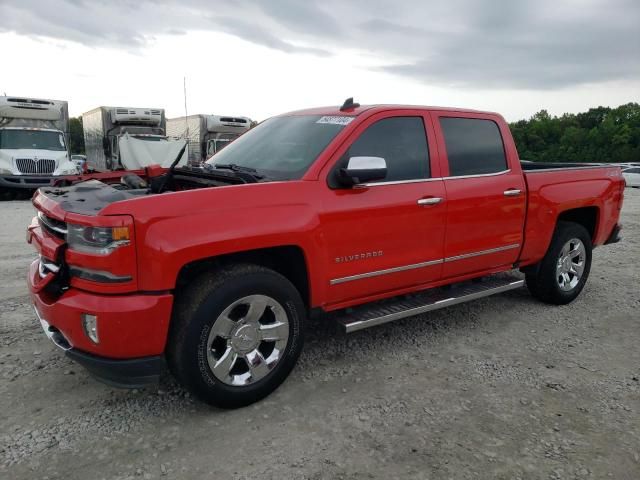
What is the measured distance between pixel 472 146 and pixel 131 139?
15.4 metres

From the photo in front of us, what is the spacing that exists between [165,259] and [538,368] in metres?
2.71

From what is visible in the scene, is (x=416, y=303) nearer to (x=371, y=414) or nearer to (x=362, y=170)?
(x=371, y=414)

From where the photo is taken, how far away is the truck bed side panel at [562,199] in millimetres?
4539

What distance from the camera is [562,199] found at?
4734mm

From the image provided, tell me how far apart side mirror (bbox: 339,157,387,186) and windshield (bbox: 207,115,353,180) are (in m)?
0.30

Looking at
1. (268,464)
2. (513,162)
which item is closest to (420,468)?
(268,464)

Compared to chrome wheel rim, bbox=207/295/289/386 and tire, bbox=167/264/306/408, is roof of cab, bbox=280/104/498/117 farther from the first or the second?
chrome wheel rim, bbox=207/295/289/386

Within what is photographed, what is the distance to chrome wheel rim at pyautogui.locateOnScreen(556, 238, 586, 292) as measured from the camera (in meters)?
4.99

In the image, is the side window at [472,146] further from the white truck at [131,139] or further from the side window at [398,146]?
the white truck at [131,139]

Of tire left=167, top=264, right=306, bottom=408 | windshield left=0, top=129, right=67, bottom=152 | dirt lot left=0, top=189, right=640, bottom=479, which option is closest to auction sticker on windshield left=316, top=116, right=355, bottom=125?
tire left=167, top=264, right=306, bottom=408

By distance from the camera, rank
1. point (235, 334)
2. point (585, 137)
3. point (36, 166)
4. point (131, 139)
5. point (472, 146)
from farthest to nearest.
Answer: point (585, 137) → point (131, 139) → point (36, 166) → point (472, 146) → point (235, 334)

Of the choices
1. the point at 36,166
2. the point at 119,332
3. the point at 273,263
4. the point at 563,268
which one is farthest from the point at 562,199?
the point at 36,166

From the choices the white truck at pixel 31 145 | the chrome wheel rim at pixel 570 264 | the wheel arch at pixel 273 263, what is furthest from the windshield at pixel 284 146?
the white truck at pixel 31 145

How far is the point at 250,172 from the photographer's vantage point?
3.60 m
